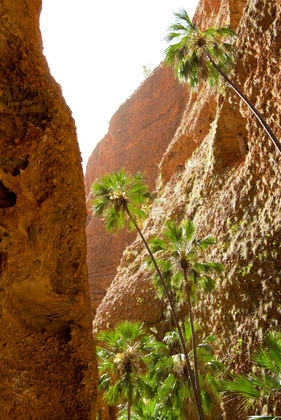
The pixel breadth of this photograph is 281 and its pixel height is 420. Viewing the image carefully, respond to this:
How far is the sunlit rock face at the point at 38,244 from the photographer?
4266mm

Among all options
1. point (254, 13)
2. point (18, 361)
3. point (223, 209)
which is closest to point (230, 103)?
point (254, 13)

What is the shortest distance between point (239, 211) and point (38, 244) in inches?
428

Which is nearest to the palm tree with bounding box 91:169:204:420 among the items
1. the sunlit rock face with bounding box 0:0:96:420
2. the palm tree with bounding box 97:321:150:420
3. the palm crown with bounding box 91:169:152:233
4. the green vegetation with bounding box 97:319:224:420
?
the palm crown with bounding box 91:169:152:233

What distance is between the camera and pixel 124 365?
10195 mm

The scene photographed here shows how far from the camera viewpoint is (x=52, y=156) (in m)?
4.65

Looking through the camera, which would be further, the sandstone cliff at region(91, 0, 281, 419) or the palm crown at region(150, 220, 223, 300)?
the sandstone cliff at region(91, 0, 281, 419)

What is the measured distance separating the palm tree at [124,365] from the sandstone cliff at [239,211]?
268cm

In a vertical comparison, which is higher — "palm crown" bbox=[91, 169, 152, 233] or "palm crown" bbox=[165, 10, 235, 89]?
"palm crown" bbox=[165, 10, 235, 89]

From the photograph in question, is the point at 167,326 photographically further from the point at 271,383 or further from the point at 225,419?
the point at 271,383

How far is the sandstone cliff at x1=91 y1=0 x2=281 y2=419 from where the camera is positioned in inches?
431

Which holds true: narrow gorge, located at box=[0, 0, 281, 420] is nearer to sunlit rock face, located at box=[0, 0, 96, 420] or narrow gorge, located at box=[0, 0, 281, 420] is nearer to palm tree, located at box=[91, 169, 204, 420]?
sunlit rock face, located at box=[0, 0, 96, 420]

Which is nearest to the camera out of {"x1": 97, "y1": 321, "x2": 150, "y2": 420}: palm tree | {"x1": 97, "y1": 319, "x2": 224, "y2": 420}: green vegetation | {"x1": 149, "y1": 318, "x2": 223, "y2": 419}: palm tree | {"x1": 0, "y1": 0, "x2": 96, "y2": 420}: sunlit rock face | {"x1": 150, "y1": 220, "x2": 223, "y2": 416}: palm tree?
{"x1": 0, "y1": 0, "x2": 96, "y2": 420}: sunlit rock face

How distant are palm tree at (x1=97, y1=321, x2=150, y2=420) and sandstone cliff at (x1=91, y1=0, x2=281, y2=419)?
2677mm

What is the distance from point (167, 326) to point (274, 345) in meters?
9.25
